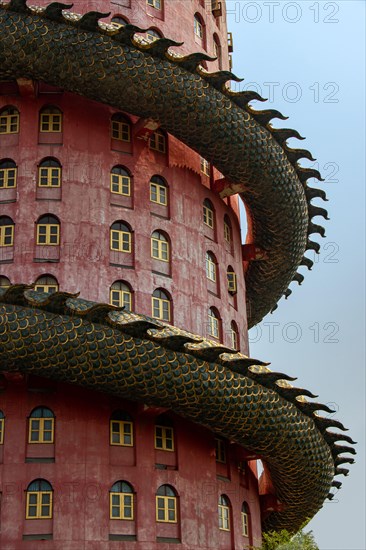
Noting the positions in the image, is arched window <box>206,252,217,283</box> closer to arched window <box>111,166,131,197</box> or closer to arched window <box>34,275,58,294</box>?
arched window <box>111,166,131,197</box>

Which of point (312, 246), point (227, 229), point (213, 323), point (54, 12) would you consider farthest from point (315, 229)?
point (54, 12)

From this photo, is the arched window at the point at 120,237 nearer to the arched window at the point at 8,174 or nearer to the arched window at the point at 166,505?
the arched window at the point at 8,174

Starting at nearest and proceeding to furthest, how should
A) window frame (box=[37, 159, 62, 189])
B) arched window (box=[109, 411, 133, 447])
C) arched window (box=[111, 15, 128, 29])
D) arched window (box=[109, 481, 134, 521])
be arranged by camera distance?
arched window (box=[109, 481, 134, 521])
arched window (box=[109, 411, 133, 447])
window frame (box=[37, 159, 62, 189])
arched window (box=[111, 15, 128, 29])

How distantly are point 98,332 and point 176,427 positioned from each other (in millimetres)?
4985

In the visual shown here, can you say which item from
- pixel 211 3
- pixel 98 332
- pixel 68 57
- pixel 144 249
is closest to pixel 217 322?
pixel 144 249

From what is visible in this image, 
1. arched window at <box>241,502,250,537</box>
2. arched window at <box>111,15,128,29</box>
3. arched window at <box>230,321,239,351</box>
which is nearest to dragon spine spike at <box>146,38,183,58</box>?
arched window at <box>111,15,128,29</box>

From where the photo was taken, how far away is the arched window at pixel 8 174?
31.9m

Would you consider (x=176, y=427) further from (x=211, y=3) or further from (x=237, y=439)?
(x=211, y=3)

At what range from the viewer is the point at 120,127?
33438mm

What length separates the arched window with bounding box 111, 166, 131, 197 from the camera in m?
32.5

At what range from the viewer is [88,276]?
30.7 metres

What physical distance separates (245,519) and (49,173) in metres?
12.7

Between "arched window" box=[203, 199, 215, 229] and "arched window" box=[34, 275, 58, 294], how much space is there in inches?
265

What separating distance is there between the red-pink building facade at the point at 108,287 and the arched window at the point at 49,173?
0.40 ft
